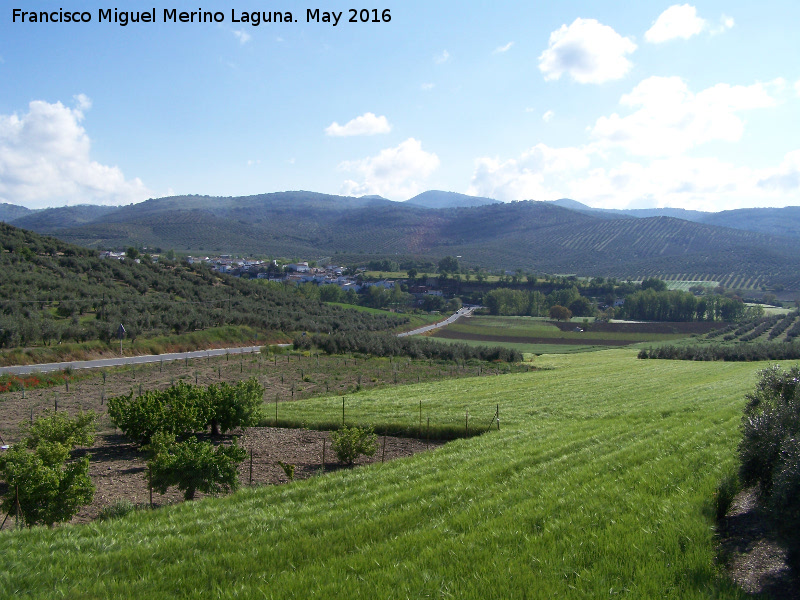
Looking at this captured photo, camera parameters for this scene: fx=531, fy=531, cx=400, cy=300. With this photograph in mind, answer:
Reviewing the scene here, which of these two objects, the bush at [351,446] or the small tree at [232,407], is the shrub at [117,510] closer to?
the bush at [351,446]

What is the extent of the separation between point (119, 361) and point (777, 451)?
3649 centimetres

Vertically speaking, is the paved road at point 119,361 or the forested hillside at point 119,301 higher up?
the forested hillside at point 119,301

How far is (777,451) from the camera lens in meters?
6.37

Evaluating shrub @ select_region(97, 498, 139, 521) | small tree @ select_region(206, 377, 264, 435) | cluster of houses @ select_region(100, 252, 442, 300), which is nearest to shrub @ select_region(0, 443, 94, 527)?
shrub @ select_region(97, 498, 139, 521)

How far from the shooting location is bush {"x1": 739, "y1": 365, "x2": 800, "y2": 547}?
501 centimetres

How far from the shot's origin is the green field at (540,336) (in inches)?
2692

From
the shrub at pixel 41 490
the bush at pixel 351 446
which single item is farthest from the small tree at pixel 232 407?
the shrub at pixel 41 490

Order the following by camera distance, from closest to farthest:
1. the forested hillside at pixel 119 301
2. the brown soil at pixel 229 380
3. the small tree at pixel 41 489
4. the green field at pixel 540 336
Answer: the small tree at pixel 41 489, the brown soil at pixel 229 380, the forested hillside at pixel 119 301, the green field at pixel 540 336

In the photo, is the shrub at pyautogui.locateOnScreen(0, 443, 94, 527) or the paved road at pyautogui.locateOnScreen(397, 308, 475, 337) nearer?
the shrub at pyautogui.locateOnScreen(0, 443, 94, 527)

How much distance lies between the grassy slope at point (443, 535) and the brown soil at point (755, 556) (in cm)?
28

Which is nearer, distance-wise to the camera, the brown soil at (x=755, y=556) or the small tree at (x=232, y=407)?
the brown soil at (x=755, y=556)

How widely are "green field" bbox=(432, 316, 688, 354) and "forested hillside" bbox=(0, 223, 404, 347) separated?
1106cm

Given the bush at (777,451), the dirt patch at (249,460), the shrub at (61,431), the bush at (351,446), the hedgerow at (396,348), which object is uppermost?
the bush at (777,451)

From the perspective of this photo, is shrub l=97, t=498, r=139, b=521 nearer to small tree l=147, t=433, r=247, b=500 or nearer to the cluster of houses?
small tree l=147, t=433, r=247, b=500
